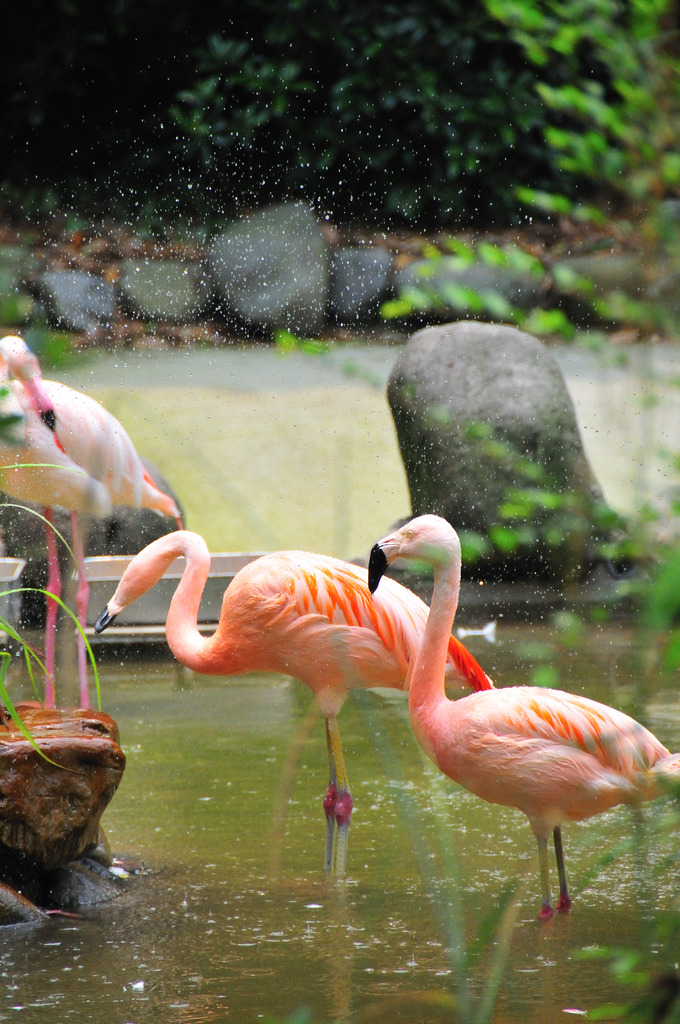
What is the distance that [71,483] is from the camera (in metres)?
4.17

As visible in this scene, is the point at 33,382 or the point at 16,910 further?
the point at 33,382

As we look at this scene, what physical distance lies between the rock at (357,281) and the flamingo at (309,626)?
8.82 meters

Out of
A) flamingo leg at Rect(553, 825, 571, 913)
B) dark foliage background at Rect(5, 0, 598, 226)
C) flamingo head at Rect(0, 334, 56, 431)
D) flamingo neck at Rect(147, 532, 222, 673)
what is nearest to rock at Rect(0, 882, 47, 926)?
flamingo neck at Rect(147, 532, 222, 673)

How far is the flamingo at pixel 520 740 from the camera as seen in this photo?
2623 millimetres

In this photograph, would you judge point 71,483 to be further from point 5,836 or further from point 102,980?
point 102,980

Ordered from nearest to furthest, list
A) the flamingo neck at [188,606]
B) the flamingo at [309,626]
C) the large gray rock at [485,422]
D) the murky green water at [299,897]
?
the murky green water at [299,897], the flamingo at [309,626], the flamingo neck at [188,606], the large gray rock at [485,422]

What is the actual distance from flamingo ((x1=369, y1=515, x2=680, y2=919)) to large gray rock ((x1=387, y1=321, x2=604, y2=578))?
2.97 meters

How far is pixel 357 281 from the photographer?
1200 centimetres

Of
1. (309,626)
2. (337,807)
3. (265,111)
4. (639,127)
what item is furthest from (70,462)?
(265,111)

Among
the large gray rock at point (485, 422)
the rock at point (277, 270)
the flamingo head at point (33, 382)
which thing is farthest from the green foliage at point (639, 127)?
the rock at point (277, 270)

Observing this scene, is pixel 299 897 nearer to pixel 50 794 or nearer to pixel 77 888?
pixel 77 888

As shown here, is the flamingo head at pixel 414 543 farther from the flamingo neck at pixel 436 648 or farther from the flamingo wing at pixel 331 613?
the flamingo wing at pixel 331 613

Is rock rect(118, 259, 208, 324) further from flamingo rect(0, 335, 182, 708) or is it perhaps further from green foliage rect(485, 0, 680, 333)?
green foliage rect(485, 0, 680, 333)

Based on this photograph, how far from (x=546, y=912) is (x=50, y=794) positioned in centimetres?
109
